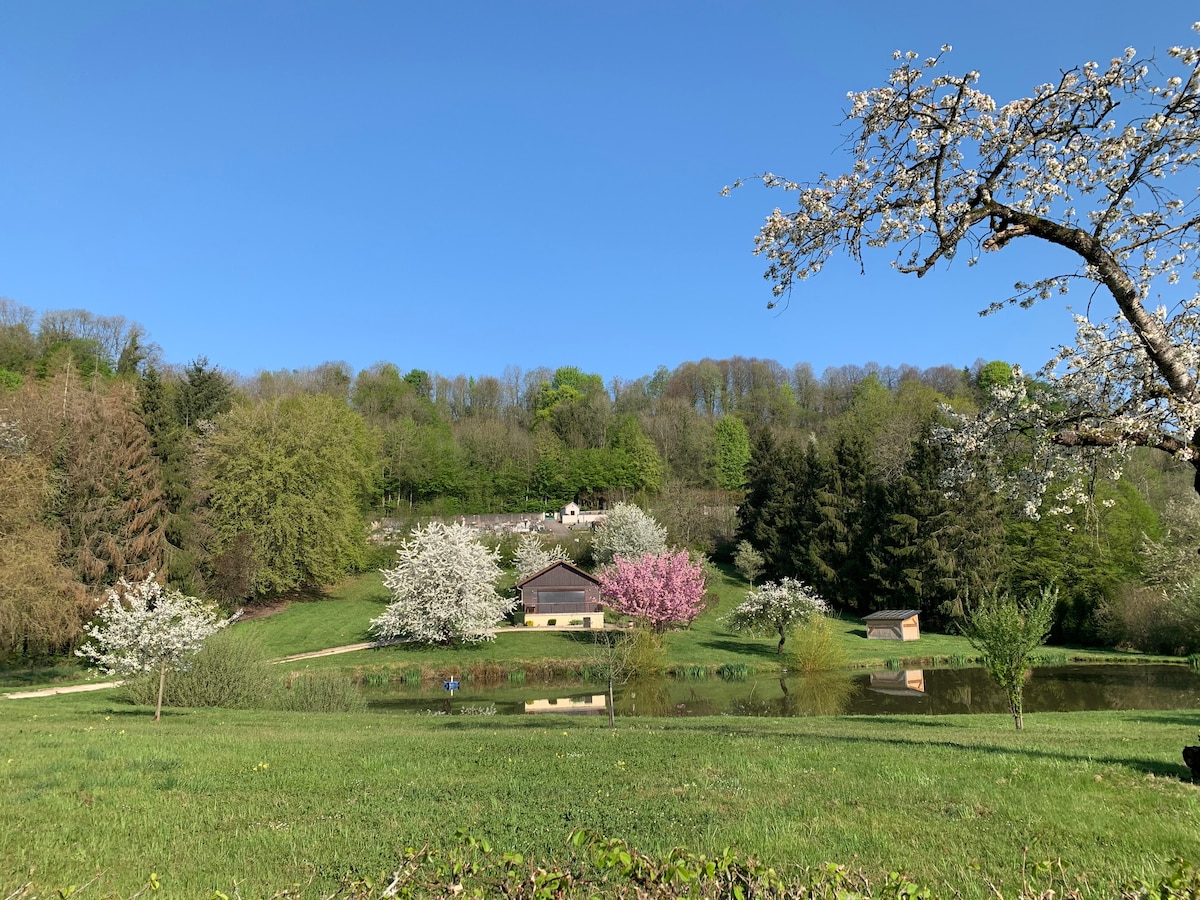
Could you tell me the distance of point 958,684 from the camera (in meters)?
31.0

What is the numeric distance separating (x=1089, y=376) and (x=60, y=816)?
11387 millimetres

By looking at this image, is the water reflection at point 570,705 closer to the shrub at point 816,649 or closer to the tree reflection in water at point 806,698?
the tree reflection in water at point 806,698

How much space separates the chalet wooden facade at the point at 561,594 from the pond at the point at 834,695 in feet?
43.4

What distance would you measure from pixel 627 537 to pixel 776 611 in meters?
17.0

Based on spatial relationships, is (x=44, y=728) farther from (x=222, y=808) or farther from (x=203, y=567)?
(x=203, y=567)

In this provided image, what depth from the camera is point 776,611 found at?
3816 cm

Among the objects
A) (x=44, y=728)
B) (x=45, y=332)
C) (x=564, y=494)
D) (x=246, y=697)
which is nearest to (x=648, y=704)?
(x=246, y=697)

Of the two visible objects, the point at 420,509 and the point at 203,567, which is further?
the point at 420,509

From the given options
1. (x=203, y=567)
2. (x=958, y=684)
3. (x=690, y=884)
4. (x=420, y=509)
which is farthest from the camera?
(x=420, y=509)

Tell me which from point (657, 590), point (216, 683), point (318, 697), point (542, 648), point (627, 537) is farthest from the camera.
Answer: point (627, 537)

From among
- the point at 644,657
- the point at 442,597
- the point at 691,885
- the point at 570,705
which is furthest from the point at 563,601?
the point at 691,885

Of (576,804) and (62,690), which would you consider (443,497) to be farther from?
(576,804)

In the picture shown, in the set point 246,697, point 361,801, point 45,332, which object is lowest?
point 246,697

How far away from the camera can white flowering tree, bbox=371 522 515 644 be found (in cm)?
3962
